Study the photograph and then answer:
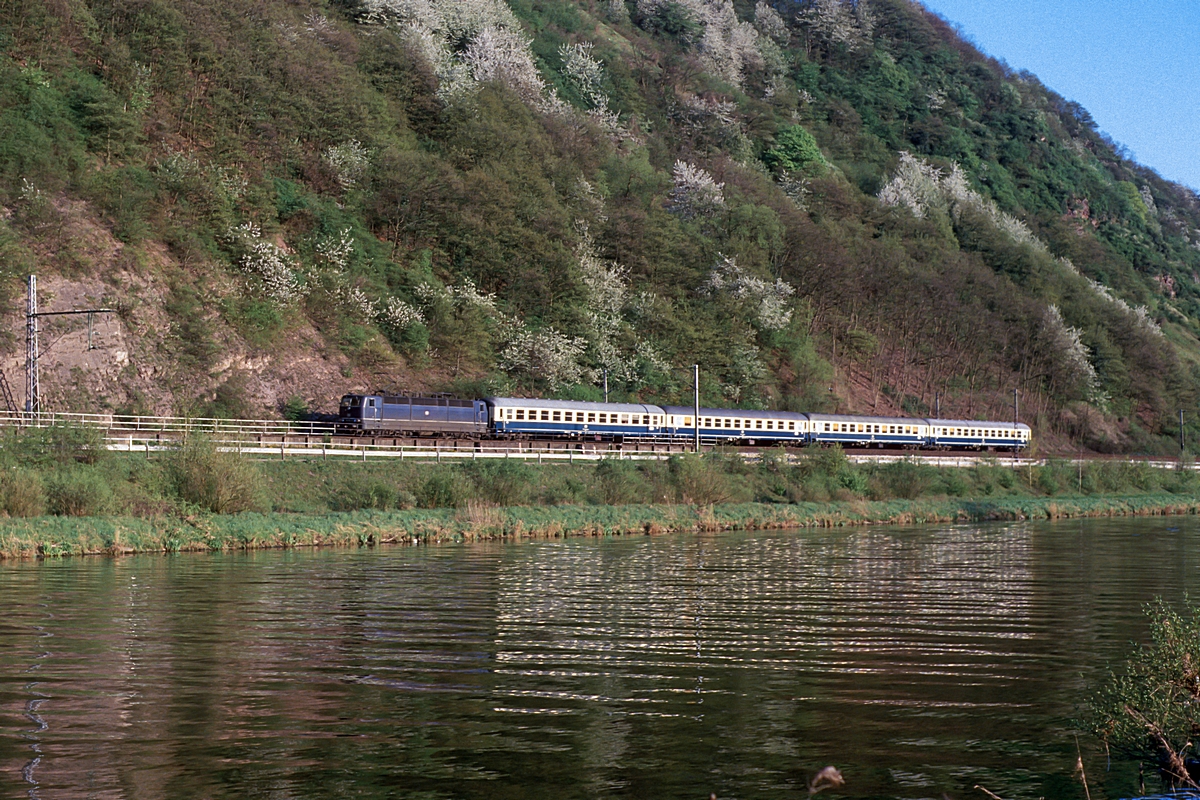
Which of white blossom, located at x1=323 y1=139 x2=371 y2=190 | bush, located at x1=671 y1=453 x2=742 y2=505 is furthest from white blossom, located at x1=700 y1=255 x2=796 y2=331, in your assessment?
bush, located at x1=671 y1=453 x2=742 y2=505

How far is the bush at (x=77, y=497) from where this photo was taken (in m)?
34.8

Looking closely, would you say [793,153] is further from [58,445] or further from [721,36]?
[58,445]

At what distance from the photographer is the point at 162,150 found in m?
69.9

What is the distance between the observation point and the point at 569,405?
65.7 meters

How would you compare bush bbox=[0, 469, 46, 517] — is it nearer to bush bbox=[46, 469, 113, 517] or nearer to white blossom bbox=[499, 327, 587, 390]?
bush bbox=[46, 469, 113, 517]

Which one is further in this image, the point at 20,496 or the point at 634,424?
the point at 634,424

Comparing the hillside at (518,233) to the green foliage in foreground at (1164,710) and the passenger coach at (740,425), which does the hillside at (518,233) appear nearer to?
the passenger coach at (740,425)

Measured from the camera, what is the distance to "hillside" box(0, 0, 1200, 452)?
203 feet

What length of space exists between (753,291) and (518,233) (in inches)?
766

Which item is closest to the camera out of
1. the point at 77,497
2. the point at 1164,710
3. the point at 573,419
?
the point at 1164,710

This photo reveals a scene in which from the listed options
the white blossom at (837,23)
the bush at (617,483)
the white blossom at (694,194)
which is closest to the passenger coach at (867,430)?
the bush at (617,483)

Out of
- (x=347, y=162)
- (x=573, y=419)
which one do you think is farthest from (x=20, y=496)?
(x=347, y=162)

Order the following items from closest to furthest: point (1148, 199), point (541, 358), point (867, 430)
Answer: point (541, 358), point (867, 430), point (1148, 199)

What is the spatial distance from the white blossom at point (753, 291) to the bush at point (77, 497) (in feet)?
197
